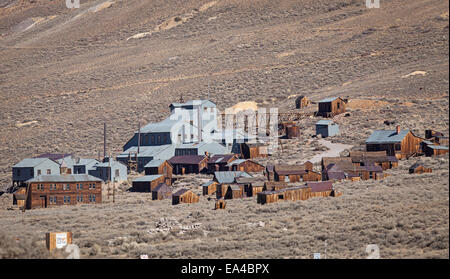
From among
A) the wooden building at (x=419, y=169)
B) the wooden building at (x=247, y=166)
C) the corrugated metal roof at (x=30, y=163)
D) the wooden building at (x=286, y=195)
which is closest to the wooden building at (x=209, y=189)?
the wooden building at (x=247, y=166)

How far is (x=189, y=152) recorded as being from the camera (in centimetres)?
7306

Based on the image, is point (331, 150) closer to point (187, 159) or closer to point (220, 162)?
point (220, 162)

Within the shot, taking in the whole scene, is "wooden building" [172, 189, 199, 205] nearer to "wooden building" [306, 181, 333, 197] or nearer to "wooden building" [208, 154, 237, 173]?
"wooden building" [306, 181, 333, 197]

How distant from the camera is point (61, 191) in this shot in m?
55.3

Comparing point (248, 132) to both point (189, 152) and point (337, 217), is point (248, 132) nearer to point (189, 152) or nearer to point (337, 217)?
point (189, 152)

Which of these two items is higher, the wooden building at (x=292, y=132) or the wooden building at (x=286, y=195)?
the wooden building at (x=292, y=132)

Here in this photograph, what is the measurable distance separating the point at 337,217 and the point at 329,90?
6732 cm

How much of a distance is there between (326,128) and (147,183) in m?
21.6

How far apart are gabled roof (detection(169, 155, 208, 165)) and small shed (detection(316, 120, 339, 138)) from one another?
1307 centimetres

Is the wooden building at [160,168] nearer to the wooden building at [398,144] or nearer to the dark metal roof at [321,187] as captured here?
the wooden building at [398,144]

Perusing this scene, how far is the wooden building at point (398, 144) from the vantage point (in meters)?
56.6

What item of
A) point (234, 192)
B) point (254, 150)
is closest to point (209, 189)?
point (234, 192)

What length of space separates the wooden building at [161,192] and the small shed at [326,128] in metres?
22.7

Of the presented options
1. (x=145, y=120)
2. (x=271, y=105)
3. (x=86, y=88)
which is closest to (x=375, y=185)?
(x=271, y=105)
